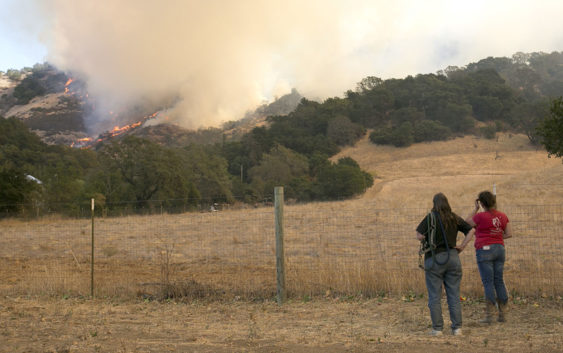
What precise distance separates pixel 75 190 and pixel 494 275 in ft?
99.3

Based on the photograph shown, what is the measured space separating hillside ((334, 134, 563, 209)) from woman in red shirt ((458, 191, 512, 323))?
99.2 feet

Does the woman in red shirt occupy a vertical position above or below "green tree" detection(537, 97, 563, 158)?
below

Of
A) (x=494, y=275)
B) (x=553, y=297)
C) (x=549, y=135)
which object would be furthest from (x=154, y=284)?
(x=549, y=135)

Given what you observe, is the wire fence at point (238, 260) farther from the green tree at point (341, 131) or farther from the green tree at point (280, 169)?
the green tree at point (341, 131)

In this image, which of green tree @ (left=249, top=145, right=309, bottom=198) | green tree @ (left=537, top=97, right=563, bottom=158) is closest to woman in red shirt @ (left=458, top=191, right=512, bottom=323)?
green tree @ (left=537, top=97, right=563, bottom=158)

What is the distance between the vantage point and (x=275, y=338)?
6.16 m

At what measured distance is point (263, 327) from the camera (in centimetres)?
680

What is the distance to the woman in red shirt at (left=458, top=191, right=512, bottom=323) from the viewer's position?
6457 millimetres

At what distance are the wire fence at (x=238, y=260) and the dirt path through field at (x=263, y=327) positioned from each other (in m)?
0.48

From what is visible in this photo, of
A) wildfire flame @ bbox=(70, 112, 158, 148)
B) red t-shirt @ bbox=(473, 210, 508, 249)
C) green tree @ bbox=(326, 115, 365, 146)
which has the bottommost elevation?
red t-shirt @ bbox=(473, 210, 508, 249)

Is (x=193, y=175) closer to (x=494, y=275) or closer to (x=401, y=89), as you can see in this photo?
(x=494, y=275)

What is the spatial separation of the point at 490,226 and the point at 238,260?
7.68 m

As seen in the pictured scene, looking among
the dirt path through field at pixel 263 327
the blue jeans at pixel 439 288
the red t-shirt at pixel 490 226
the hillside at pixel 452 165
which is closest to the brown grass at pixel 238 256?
the dirt path through field at pixel 263 327

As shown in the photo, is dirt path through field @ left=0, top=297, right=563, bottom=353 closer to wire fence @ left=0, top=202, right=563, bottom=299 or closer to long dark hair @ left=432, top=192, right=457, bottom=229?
wire fence @ left=0, top=202, right=563, bottom=299
